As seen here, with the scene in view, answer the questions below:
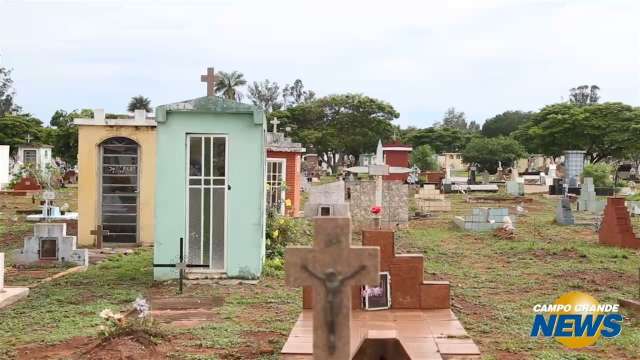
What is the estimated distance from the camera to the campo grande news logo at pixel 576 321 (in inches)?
279

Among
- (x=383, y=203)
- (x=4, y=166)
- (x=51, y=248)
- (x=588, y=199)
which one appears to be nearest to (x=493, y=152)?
(x=588, y=199)

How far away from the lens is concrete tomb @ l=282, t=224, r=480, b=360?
5.75 m

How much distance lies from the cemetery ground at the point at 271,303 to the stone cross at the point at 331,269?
1659 millimetres

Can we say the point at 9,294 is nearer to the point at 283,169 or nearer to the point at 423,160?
the point at 283,169

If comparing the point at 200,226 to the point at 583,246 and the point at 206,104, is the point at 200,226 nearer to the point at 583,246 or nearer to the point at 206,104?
the point at 206,104

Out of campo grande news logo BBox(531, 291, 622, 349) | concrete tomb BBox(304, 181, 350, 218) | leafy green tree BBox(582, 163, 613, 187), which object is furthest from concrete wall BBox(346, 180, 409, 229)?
leafy green tree BBox(582, 163, 613, 187)

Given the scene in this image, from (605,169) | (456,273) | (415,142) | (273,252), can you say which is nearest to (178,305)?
(273,252)

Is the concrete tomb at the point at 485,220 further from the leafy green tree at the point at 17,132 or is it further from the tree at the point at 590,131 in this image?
the leafy green tree at the point at 17,132

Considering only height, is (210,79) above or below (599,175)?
above

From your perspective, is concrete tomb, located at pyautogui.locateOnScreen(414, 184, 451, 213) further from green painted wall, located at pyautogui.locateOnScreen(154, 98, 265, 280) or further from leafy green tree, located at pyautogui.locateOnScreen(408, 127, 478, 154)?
leafy green tree, located at pyautogui.locateOnScreen(408, 127, 478, 154)

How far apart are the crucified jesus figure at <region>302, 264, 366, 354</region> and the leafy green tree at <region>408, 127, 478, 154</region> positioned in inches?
2271

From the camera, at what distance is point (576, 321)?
25.1 ft

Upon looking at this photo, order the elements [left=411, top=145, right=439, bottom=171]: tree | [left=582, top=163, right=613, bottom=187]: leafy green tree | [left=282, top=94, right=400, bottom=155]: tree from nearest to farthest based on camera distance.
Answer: [left=582, top=163, right=613, bottom=187]: leafy green tree < [left=411, top=145, right=439, bottom=171]: tree < [left=282, top=94, right=400, bottom=155]: tree

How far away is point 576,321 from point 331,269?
162 inches
